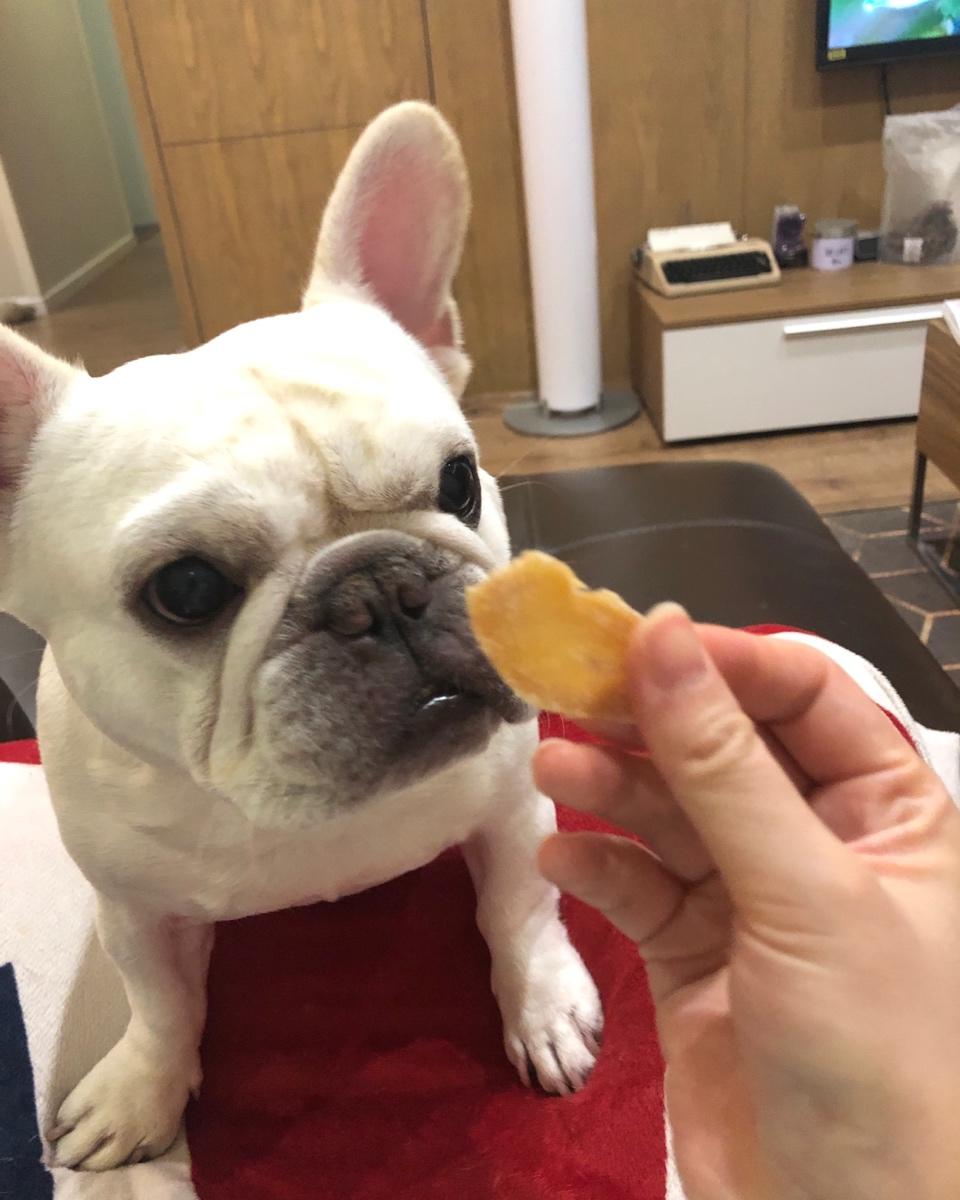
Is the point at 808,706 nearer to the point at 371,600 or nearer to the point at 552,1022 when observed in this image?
the point at 371,600

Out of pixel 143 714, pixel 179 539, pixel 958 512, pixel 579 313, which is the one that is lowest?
pixel 958 512

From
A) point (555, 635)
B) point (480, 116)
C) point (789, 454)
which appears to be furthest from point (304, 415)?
point (480, 116)

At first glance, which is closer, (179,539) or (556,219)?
(179,539)

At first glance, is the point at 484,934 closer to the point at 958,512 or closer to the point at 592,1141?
the point at 592,1141

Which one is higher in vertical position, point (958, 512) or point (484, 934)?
point (484, 934)

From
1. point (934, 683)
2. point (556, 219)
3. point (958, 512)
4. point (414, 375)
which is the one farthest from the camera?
point (556, 219)

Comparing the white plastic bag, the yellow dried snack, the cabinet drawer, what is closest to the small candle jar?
the white plastic bag

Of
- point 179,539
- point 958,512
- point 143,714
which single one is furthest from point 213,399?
point 958,512

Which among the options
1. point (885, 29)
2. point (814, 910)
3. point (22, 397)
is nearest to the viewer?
point (814, 910)
